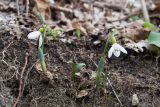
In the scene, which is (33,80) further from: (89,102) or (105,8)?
(105,8)

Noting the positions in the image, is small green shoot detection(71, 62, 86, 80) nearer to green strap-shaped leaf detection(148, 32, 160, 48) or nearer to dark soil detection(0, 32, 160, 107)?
dark soil detection(0, 32, 160, 107)

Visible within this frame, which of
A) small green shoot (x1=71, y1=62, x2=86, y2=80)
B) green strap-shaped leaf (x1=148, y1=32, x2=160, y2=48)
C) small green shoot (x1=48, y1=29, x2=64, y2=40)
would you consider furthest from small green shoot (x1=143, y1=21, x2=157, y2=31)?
small green shoot (x1=71, y1=62, x2=86, y2=80)

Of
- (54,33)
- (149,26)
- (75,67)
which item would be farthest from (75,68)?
(149,26)

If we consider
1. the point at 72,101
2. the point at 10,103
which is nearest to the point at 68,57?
the point at 72,101

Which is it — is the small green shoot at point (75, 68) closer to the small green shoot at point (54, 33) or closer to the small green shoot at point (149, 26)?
the small green shoot at point (54, 33)

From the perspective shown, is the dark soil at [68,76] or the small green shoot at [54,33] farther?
the small green shoot at [54,33]

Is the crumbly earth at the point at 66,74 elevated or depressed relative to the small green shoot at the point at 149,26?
depressed

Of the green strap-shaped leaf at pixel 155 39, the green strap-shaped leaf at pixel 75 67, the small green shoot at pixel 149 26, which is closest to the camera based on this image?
the green strap-shaped leaf at pixel 75 67

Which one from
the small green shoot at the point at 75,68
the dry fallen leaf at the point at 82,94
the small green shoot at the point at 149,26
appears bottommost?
the dry fallen leaf at the point at 82,94

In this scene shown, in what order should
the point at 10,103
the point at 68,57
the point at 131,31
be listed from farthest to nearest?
1. the point at 131,31
2. the point at 68,57
3. the point at 10,103

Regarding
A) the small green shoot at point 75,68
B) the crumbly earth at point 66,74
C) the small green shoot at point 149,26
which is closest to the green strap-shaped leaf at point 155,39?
the crumbly earth at point 66,74
